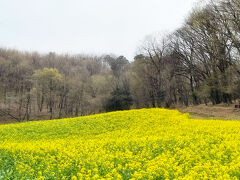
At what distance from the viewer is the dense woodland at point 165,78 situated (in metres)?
35.8

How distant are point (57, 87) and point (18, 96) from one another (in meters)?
9.46

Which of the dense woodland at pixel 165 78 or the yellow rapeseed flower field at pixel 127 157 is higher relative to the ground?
the dense woodland at pixel 165 78

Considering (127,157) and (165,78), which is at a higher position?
(165,78)

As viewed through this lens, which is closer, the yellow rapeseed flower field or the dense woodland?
the yellow rapeseed flower field

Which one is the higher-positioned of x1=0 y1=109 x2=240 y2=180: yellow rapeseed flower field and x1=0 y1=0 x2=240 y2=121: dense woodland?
x1=0 y1=0 x2=240 y2=121: dense woodland

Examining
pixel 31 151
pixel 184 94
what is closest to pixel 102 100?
pixel 184 94

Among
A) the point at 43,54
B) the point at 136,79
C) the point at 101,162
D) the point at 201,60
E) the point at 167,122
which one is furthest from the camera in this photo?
the point at 43,54

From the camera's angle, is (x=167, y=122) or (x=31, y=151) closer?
(x=31, y=151)

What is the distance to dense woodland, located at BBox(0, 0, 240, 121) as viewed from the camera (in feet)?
117

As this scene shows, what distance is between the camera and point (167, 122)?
71.5ft

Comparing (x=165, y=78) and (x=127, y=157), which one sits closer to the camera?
(x=127, y=157)

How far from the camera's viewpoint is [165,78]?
2051 inches

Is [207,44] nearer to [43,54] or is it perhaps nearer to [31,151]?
[31,151]

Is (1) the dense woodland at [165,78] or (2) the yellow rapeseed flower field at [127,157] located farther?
(1) the dense woodland at [165,78]
